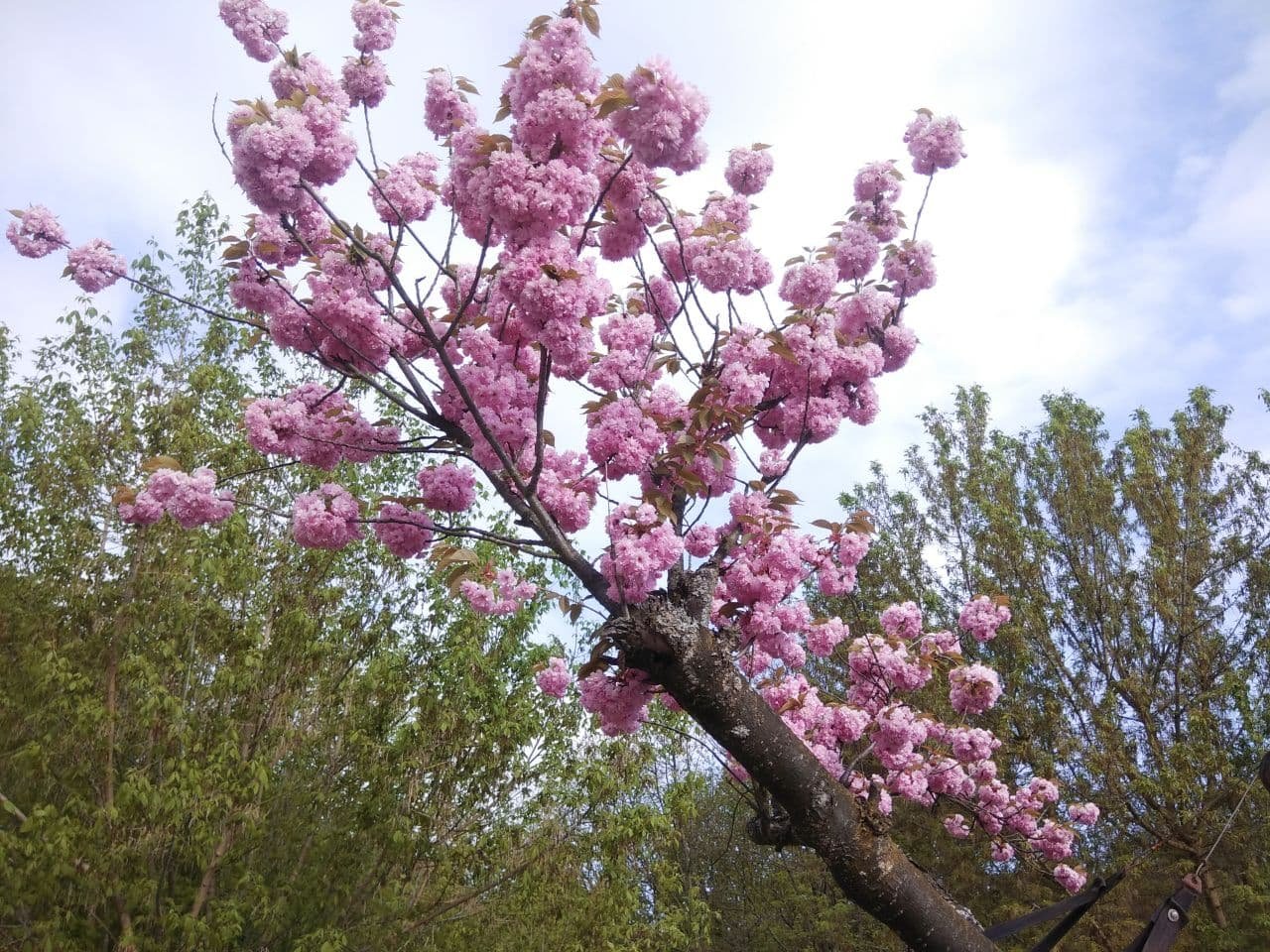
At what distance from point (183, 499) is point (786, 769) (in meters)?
2.50

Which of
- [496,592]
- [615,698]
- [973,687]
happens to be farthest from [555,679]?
[973,687]

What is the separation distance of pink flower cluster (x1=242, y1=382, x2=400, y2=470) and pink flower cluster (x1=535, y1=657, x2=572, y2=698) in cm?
200

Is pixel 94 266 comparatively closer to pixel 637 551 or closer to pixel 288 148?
pixel 288 148

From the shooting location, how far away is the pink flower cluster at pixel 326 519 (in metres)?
2.96

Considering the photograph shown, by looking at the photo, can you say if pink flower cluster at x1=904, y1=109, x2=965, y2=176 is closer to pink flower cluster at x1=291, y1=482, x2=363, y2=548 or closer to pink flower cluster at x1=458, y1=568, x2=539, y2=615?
pink flower cluster at x1=458, y1=568, x2=539, y2=615

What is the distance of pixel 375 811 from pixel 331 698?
4.36ft

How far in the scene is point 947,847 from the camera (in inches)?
435

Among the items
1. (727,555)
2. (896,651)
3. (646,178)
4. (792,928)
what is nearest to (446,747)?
(896,651)

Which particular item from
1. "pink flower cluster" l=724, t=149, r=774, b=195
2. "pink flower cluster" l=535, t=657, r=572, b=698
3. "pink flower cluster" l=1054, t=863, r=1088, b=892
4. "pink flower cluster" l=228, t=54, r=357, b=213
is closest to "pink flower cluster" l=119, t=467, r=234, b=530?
"pink flower cluster" l=228, t=54, r=357, b=213

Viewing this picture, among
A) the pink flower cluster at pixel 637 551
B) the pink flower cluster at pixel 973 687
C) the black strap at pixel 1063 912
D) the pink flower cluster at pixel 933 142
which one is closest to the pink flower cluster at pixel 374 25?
the pink flower cluster at pixel 637 551

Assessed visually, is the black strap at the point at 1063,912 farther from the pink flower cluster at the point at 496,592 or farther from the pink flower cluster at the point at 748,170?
the pink flower cluster at the point at 748,170

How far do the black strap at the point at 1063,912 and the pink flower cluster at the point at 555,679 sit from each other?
2.56 metres

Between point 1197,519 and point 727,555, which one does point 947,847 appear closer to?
point 1197,519

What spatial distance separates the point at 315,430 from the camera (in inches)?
117
